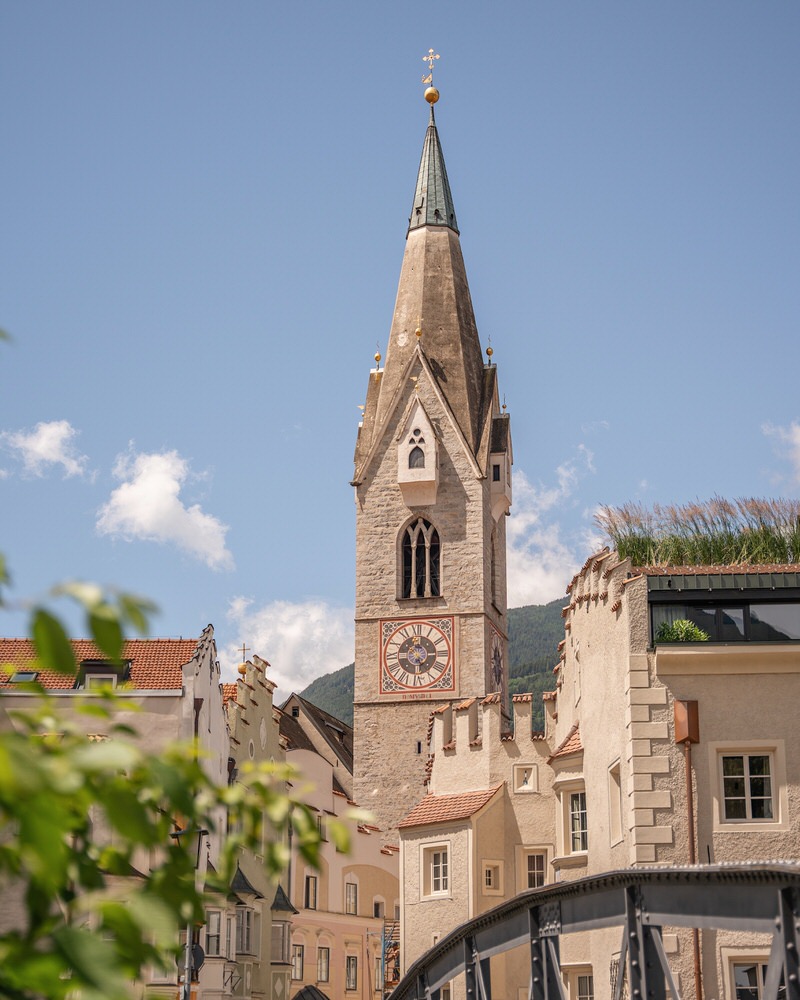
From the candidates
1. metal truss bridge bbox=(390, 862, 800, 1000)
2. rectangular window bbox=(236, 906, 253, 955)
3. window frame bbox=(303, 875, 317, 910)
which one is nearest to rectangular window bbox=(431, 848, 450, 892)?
rectangular window bbox=(236, 906, 253, 955)

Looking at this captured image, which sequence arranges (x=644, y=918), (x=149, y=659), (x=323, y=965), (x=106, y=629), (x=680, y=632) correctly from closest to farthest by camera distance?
(x=106, y=629), (x=644, y=918), (x=680, y=632), (x=149, y=659), (x=323, y=965)

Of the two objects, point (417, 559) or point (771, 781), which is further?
point (417, 559)

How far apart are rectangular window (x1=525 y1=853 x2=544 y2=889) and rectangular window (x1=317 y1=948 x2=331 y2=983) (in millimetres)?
17614

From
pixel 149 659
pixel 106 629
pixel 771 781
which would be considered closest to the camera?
pixel 106 629

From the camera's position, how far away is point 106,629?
351 centimetres

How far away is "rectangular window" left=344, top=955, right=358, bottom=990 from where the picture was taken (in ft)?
172

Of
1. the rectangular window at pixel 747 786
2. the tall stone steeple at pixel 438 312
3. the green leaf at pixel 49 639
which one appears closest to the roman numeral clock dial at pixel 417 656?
the tall stone steeple at pixel 438 312

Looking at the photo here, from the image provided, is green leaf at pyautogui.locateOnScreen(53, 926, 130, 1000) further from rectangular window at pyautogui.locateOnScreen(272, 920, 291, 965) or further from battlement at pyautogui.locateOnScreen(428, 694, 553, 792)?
rectangular window at pyautogui.locateOnScreen(272, 920, 291, 965)

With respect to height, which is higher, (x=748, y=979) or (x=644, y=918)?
(x=644, y=918)

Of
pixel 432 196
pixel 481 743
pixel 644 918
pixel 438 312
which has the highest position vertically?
pixel 432 196

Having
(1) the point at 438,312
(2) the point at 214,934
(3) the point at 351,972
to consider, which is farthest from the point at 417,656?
(2) the point at 214,934

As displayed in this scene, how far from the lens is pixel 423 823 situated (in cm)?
3638

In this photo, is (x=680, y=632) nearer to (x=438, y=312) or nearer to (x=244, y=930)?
(x=244, y=930)

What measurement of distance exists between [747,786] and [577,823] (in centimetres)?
745
